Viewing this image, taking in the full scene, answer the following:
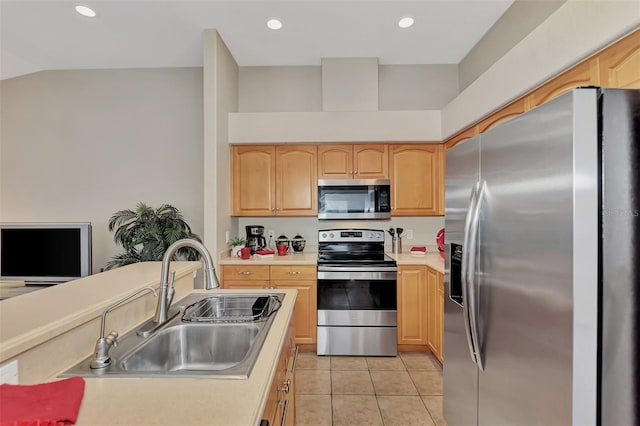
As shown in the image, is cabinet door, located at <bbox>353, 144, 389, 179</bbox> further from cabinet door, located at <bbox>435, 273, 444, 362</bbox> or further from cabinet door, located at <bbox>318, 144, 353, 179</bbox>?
cabinet door, located at <bbox>435, 273, 444, 362</bbox>

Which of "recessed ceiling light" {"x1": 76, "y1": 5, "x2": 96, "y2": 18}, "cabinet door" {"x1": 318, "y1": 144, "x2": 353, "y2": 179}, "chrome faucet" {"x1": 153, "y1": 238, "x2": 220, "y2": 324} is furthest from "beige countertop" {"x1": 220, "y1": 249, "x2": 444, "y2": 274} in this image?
"recessed ceiling light" {"x1": 76, "y1": 5, "x2": 96, "y2": 18}

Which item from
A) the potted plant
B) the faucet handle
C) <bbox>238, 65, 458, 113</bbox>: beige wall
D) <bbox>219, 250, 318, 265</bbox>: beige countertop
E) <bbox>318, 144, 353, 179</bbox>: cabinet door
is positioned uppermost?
<bbox>238, 65, 458, 113</bbox>: beige wall

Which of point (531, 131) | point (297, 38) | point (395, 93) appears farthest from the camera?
point (395, 93)

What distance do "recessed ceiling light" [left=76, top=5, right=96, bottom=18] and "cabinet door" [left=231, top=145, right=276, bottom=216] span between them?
5.10 ft

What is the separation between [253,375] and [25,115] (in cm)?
438

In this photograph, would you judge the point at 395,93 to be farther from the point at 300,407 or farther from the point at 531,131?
the point at 300,407

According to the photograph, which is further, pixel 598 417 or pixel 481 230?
pixel 481 230

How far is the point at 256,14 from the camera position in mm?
2600

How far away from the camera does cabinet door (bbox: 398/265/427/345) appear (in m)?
2.96

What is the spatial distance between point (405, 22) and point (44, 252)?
4150mm

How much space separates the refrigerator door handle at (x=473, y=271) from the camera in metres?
1.27

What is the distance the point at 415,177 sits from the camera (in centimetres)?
333

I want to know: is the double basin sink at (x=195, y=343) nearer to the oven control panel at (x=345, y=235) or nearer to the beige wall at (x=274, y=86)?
the oven control panel at (x=345, y=235)

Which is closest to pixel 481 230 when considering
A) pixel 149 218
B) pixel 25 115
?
pixel 149 218
